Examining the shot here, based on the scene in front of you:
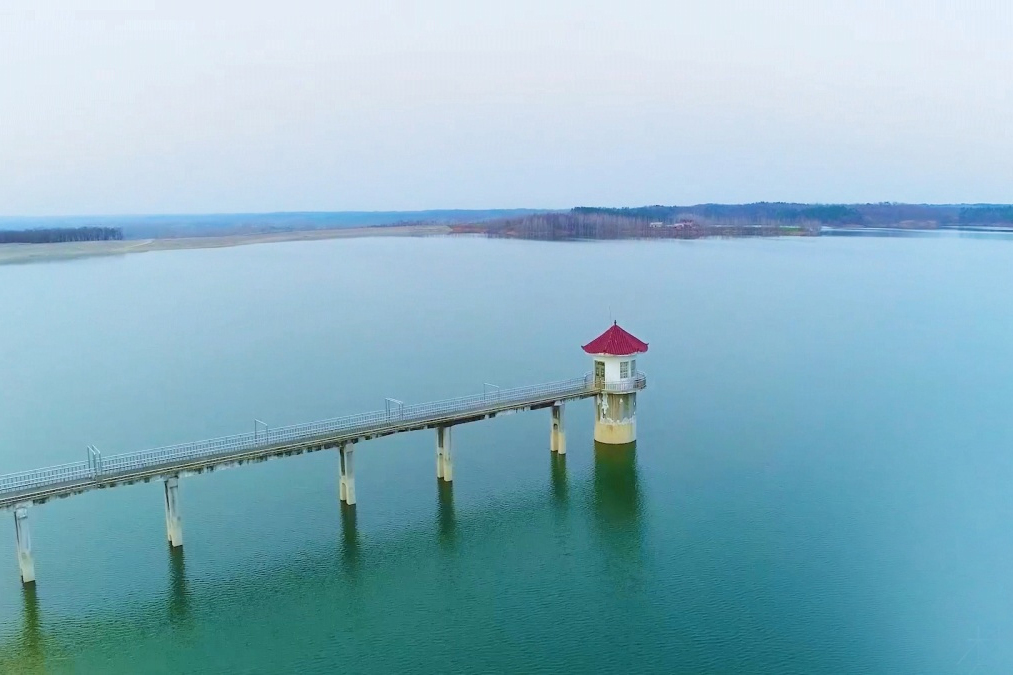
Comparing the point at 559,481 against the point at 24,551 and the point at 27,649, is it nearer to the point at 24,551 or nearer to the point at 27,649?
the point at 24,551

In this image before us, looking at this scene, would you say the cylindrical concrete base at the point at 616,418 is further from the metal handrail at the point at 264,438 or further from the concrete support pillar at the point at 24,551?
the concrete support pillar at the point at 24,551

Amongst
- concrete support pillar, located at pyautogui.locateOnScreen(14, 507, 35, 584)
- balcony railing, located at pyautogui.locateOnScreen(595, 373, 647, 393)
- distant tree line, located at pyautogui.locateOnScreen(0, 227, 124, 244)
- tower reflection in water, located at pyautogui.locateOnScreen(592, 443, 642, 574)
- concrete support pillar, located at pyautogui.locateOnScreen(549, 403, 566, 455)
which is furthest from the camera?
distant tree line, located at pyautogui.locateOnScreen(0, 227, 124, 244)

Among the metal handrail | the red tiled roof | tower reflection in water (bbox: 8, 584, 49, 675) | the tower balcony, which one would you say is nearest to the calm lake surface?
tower reflection in water (bbox: 8, 584, 49, 675)

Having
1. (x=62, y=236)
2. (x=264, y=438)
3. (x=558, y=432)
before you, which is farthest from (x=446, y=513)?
(x=62, y=236)

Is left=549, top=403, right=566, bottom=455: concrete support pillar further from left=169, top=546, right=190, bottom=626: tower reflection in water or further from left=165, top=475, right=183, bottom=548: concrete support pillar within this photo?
left=169, top=546, right=190, bottom=626: tower reflection in water

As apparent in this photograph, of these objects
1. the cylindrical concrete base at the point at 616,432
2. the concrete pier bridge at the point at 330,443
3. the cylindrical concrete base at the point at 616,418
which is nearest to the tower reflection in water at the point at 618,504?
the cylindrical concrete base at the point at 616,432

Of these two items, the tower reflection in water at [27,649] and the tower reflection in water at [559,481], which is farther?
the tower reflection in water at [559,481]
